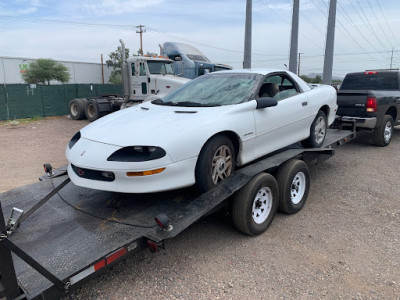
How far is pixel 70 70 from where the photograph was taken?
54.6 meters

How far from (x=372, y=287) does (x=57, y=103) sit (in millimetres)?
18699

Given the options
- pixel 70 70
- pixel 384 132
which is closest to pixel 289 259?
pixel 384 132

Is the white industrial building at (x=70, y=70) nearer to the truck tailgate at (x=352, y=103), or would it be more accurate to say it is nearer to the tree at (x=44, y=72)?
the tree at (x=44, y=72)

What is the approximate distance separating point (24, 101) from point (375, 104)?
16.5 metres

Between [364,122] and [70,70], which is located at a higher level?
[70,70]

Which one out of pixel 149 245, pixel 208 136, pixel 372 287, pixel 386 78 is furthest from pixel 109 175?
pixel 386 78

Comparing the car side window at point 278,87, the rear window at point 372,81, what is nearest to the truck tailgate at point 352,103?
the rear window at point 372,81

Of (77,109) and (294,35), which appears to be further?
(294,35)

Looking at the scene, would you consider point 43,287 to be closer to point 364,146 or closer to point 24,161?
point 24,161

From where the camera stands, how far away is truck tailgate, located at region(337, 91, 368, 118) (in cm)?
755

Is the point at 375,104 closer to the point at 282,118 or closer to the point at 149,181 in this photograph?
the point at 282,118

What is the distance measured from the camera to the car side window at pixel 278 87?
15.1ft

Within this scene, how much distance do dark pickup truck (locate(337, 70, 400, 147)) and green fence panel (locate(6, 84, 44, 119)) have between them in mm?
15589

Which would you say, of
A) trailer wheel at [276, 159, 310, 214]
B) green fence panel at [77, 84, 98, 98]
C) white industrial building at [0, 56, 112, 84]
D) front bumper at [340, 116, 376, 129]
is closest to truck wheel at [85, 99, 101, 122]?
green fence panel at [77, 84, 98, 98]
